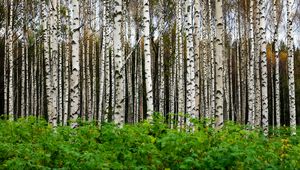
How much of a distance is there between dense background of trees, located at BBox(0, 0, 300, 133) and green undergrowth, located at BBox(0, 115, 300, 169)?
38.3 inches

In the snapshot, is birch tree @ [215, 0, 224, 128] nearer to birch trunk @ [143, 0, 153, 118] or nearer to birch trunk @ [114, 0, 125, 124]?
birch trunk @ [114, 0, 125, 124]

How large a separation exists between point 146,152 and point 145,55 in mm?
5311

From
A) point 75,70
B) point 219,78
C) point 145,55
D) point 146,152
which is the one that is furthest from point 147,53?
point 146,152

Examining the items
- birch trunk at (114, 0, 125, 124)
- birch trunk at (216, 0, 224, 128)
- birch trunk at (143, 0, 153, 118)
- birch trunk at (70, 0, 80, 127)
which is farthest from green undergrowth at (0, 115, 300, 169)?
birch trunk at (143, 0, 153, 118)

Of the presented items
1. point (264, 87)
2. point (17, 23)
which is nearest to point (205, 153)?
point (264, 87)

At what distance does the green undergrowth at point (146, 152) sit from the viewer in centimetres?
525

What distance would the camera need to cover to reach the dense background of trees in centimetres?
1049

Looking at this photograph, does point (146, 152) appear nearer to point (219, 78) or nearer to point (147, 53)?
point (219, 78)

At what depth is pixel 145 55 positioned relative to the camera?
10.6m

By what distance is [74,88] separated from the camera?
9219mm

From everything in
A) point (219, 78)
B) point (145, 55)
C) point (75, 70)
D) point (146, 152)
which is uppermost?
point (145, 55)

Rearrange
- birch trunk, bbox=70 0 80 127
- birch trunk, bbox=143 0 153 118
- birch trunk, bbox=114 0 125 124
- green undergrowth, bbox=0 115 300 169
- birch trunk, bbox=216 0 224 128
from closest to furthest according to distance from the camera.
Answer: green undergrowth, bbox=0 115 300 169
birch trunk, bbox=216 0 224 128
birch trunk, bbox=114 0 125 124
birch trunk, bbox=70 0 80 127
birch trunk, bbox=143 0 153 118

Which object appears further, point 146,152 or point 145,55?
point 145,55

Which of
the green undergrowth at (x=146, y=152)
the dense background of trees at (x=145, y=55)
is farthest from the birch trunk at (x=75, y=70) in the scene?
the green undergrowth at (x=146, y=152)
